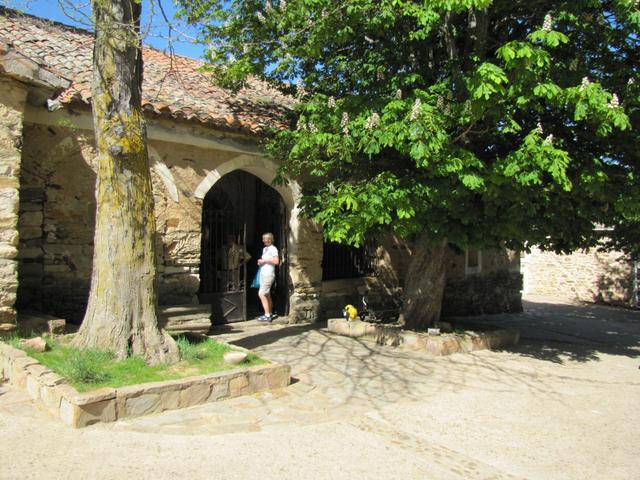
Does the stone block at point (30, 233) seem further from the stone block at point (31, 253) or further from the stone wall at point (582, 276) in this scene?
the stone wall at point (582, 276)

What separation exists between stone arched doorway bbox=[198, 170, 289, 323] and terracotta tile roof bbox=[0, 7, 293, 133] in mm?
1347

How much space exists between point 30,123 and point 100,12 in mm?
2367

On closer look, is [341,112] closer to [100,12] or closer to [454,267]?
[100,12]

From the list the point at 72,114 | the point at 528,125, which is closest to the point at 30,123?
the point at 72,114

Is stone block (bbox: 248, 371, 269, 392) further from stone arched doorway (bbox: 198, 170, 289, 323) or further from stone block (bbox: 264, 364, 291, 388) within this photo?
stone arched doorway (bbox: 198, 170, 289, 323)

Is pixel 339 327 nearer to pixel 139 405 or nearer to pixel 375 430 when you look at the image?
pixel 375 430

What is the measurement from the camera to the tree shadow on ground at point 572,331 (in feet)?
24.8

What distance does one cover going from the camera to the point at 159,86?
8188 mm

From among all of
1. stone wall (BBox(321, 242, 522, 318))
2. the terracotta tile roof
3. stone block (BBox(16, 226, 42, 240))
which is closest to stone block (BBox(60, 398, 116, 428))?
stone block (BBox(16, 226, 42, 240))

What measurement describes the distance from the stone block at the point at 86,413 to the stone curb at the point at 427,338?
4.30m

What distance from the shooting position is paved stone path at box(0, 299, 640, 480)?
3350 millimetres

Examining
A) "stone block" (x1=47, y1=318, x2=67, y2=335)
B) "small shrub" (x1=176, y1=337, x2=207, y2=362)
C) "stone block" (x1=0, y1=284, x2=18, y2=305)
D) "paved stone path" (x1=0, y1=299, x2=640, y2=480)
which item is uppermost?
"stone block" (x1=0, y1=284, x2=18, y2=305)

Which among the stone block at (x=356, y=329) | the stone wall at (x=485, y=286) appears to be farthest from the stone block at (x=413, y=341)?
the stone wall at (x=485, y=286)

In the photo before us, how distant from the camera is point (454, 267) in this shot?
1141 cm
